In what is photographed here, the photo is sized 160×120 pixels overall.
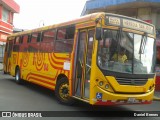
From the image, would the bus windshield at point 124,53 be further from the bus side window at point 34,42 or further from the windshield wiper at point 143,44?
the bus side window at point 34,42

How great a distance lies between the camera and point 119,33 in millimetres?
9445

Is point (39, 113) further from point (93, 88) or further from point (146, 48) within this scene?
point (146, 48)

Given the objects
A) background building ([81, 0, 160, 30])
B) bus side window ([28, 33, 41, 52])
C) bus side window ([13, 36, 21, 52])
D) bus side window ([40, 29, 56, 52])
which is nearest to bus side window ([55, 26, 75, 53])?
bus side window ([40, 29, 56, 52])

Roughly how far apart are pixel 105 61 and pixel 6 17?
32.0 m

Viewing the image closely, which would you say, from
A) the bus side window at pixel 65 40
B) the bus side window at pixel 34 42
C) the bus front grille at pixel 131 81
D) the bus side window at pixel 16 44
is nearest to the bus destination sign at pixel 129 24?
the bus front grille at pixel 131 81

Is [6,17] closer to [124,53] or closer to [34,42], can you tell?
[34,42]

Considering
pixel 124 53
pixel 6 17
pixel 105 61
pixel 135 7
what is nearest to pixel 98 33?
pixel 105 61

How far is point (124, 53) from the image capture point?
9.41 m

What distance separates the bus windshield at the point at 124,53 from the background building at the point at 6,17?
27603 millimetres

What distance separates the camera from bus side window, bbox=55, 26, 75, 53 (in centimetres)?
1099

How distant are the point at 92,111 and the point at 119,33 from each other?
8.60ft

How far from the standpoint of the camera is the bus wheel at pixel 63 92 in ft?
35.5

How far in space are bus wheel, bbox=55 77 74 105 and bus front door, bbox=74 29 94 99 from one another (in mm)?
678

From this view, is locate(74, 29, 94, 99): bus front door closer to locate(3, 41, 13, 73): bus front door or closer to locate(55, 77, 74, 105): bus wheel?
locate(55, 77, 74, 105): bus wheel
